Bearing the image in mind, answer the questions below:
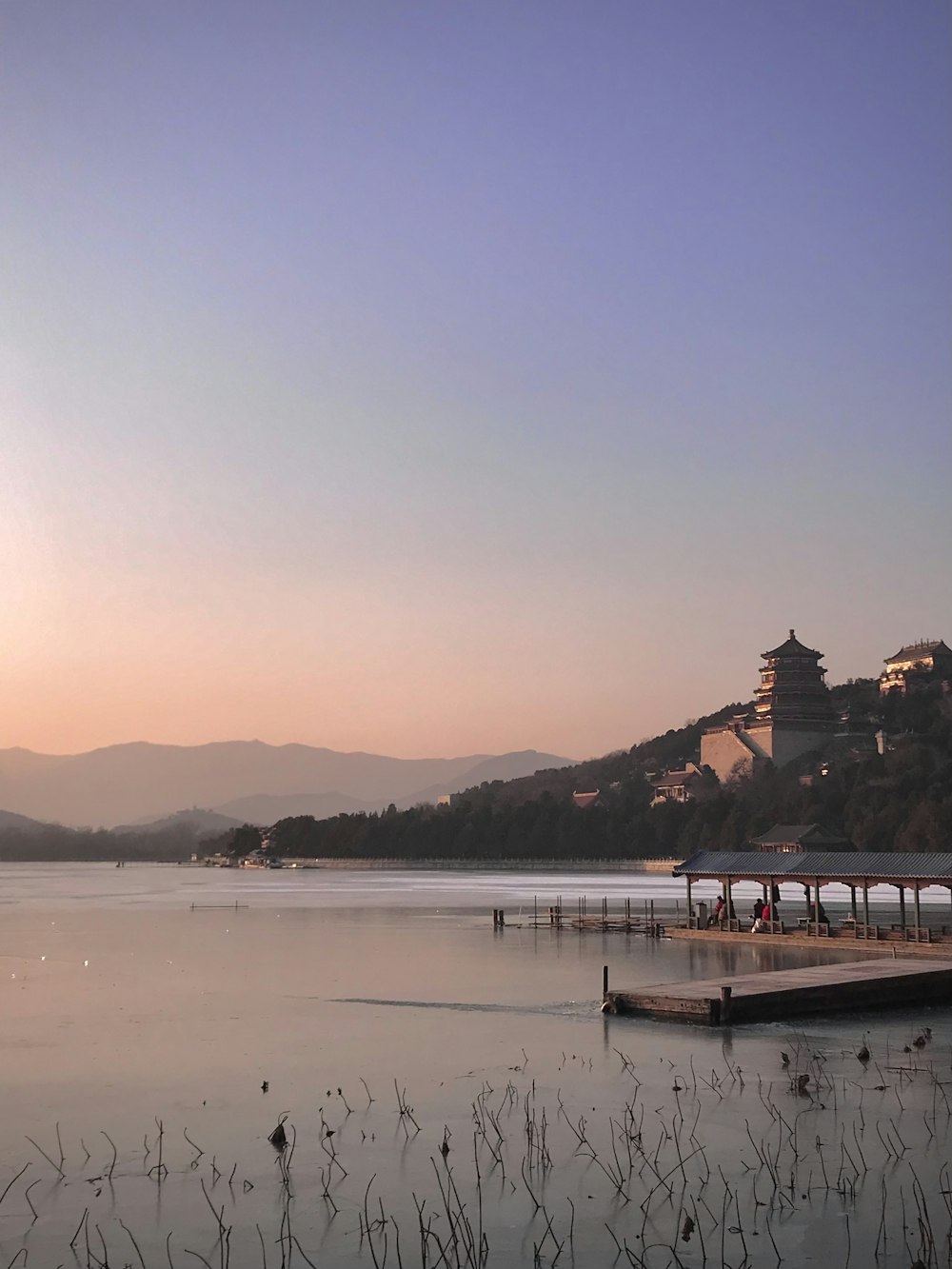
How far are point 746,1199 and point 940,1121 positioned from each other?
15.0 feet

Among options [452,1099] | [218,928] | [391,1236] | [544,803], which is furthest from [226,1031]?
[544,803]

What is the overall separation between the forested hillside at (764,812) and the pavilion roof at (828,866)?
210 feet

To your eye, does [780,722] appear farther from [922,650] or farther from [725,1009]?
[725,1009]

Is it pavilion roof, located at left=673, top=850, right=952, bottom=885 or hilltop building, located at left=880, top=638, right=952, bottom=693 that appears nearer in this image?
pavilion roof, located at left=673, top=850, right=952, bottom=885

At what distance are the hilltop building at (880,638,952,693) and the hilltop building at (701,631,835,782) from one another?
11724 mm

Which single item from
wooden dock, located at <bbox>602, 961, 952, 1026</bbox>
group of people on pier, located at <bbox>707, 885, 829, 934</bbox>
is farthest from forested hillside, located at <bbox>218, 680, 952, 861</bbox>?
wooden dock, located at <bbox>602, 961, 952, 1026</bbox>

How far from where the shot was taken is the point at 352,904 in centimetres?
7869

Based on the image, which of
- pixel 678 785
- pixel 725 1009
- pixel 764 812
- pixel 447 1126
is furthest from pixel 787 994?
pixel 678 785

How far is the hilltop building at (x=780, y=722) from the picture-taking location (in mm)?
160500

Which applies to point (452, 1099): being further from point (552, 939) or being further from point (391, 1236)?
point (552, 939)

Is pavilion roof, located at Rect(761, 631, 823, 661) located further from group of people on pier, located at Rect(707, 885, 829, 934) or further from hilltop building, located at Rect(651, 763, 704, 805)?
group of people on pier, located at Rect(707, 885, 829, 934)

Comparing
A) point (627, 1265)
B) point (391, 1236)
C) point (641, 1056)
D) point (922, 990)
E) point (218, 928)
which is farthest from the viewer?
point (218, 928)

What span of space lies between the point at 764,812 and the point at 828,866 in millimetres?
87638

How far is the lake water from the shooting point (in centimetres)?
1367
